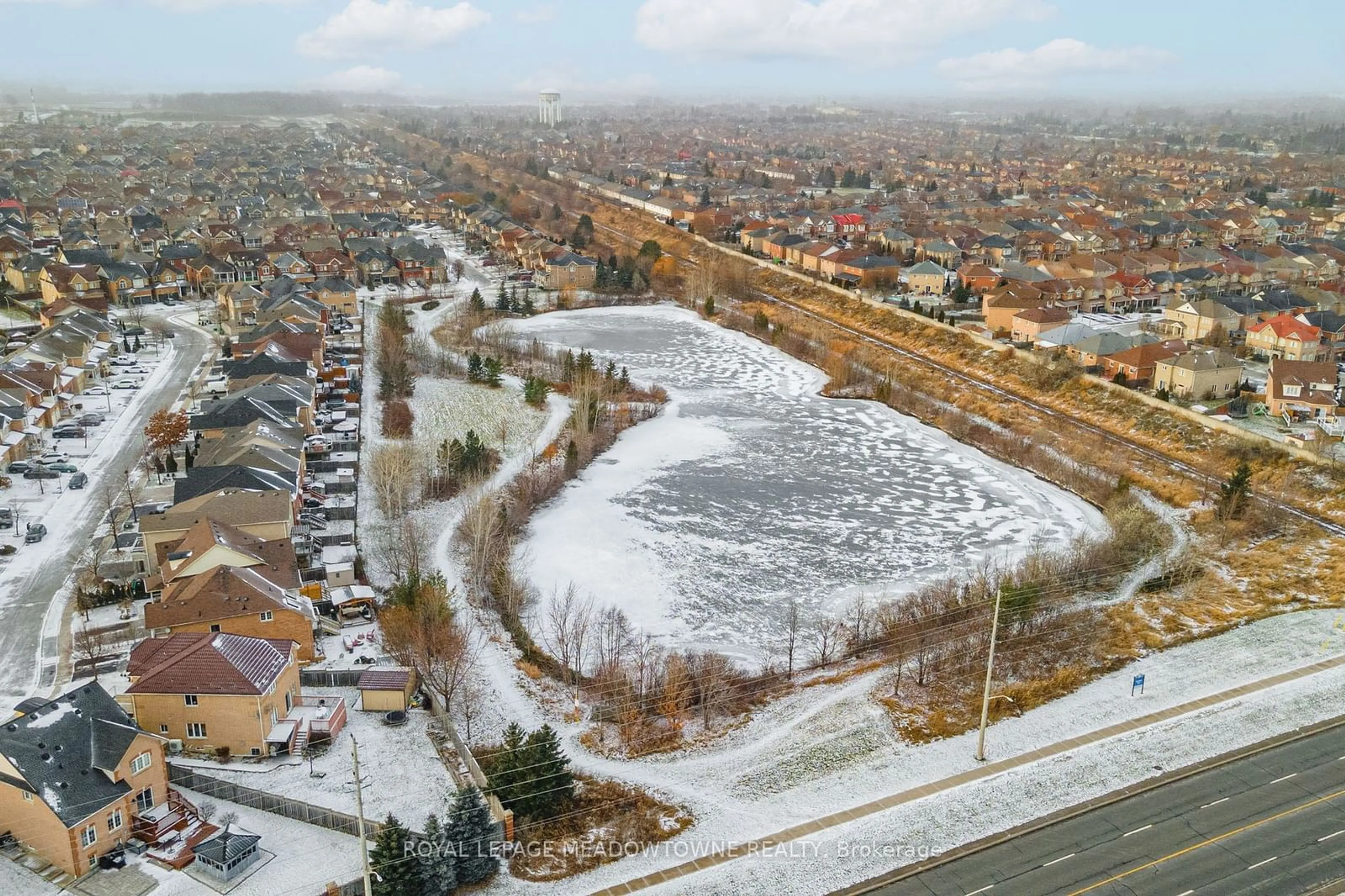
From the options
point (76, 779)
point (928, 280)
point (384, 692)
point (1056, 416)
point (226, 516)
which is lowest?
point (1056, 416)

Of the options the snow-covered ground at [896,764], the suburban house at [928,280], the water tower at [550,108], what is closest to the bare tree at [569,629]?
the snow-covered ground at [896,764]

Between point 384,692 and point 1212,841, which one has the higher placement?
point 384,692

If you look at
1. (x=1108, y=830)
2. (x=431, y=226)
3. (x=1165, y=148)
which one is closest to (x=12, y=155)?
(x=431, y=226)

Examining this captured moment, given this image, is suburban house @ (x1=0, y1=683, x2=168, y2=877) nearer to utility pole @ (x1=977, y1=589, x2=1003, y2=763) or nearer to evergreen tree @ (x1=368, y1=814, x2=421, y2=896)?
evergreen tree @ (x1=368, y1=814, x2=421, y2=896)

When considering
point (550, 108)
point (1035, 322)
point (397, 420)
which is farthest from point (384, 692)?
point (550, 108)

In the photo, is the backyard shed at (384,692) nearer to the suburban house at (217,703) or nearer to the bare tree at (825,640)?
the suburban house at (217,703)

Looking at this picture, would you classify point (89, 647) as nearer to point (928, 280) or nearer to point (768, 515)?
point (768, 515)
